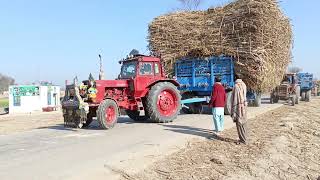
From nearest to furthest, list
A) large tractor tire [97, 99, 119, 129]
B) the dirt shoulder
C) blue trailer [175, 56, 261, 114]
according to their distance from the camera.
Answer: the dirt shoulder
large tractor tire [97, 99, 119, 129]
blue trailer [175, 56, 261, 114]

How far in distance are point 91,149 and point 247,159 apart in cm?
356

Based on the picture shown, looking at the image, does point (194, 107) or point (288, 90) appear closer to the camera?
point (194, 107)

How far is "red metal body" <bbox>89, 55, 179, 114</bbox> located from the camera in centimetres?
1501

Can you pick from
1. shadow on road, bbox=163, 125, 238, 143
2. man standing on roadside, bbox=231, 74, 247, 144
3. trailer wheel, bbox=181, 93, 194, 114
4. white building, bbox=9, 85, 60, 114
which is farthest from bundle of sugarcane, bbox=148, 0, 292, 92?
white building, bbox=9, 85, 60, 114

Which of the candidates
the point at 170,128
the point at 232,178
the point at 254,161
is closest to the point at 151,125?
the point at 170,128

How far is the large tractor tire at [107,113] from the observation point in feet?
45.6

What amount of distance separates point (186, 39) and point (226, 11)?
2.04 meters

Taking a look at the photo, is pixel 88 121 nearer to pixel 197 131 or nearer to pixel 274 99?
pixel 197 131

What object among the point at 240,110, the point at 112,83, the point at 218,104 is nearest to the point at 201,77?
the point at 112,83

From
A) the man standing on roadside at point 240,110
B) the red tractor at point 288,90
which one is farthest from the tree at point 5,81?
the man standing on roadside at point 240,110

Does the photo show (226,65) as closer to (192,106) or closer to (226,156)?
(192,106)

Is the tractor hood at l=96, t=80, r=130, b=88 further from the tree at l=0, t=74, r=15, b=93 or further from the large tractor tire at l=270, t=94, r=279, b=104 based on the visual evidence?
the tree at l=0, t=74, r=15, b=93

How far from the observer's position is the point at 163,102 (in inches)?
634

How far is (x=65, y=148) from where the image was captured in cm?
1073
